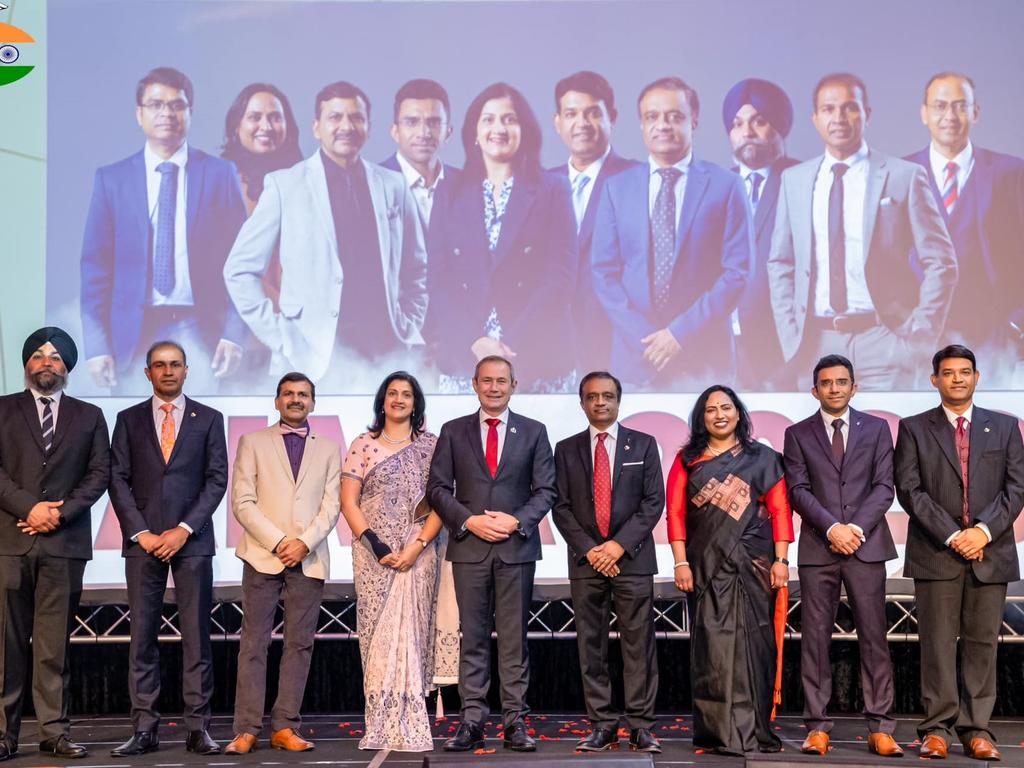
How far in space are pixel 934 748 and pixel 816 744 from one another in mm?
435

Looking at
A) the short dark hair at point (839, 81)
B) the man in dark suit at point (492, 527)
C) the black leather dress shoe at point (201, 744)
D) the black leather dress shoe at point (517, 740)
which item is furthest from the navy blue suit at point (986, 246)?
the black leather dress shoe at point (201, 744)

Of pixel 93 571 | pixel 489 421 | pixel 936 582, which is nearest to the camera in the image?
pixel 936 582

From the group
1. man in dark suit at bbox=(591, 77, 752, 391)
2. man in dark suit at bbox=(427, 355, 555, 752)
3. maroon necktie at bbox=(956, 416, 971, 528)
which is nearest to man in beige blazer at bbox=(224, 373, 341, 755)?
man in dark suit at bbox=(427, 355, 555, 752)

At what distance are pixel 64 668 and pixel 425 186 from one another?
117 inches

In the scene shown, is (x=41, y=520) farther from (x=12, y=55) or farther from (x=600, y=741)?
(x=12, y=55)

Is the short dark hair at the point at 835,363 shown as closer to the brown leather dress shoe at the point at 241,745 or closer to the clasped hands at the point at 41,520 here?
the brown leather dress shoe at the point at 241,745

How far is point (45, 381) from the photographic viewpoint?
4.47 meters

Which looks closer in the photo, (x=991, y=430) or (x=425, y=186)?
(x=991, y=430)

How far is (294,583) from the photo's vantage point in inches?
180

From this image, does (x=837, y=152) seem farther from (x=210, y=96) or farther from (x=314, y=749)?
(x=314, y=749)

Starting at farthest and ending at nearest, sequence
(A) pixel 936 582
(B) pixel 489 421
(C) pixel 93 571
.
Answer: (C) pixel 93 571
(B) pixel 489 421
(A) pixel 936 582

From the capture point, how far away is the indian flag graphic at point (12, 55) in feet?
19.6

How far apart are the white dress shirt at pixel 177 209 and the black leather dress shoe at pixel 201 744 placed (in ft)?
7.92

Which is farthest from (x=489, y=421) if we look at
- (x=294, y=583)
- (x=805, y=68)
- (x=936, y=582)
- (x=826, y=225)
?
(x=805, y=68)
